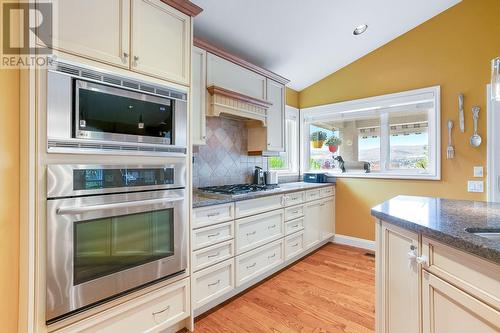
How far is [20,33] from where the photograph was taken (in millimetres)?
1232

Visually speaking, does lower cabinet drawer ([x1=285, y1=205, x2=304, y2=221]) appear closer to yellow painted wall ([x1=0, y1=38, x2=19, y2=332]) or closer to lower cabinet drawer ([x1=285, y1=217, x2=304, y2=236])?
lower cabinet drawer ([x1=285, y1=217, x2=304, y2=236])

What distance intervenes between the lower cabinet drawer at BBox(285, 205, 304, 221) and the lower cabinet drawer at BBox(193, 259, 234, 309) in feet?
3.03

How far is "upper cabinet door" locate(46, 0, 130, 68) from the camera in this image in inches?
49.8

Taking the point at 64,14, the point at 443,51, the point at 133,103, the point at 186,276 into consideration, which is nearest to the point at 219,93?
the point at 133,103

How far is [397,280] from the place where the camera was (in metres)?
1.34

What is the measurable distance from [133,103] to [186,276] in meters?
1.24

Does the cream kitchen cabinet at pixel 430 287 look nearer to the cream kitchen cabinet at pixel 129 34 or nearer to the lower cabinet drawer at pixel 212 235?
the lower cabinet drawer at pixel 212 235

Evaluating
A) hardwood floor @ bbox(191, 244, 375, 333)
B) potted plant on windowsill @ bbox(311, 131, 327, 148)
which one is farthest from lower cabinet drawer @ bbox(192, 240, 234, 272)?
potted plant on windowsill @ bbox(311, 131, 327, 148)

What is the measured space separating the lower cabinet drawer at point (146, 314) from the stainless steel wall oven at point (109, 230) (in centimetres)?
9

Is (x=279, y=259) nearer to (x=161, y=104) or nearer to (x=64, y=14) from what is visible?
(x=161, y=104)

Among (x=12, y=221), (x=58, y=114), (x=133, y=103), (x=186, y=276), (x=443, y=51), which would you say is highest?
(x=443, y=51)

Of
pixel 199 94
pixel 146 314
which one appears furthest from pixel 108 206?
pixel 199 94

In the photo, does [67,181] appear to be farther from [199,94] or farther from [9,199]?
[199,94]

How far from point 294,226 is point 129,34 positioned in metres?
2.46
